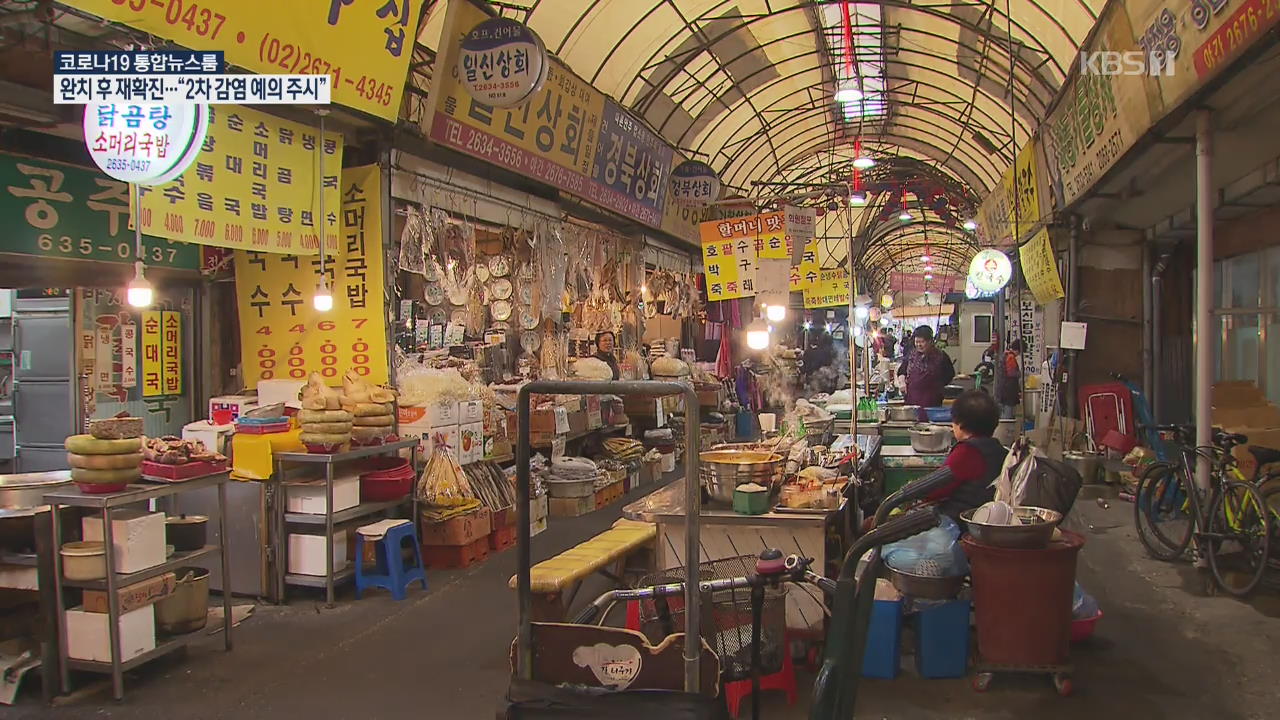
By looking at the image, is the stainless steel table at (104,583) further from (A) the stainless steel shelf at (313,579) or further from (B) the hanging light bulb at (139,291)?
(A) the stainless steel shelf at (313,579)

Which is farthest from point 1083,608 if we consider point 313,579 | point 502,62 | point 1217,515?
point 502,62

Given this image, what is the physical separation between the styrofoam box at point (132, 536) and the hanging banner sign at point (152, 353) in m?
3.32

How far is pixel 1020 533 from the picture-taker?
5047 mm

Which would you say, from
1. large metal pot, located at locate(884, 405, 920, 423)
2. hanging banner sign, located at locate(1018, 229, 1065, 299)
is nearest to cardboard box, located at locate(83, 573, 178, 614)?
large metal pot, located at locate(884, 405, 920, 423)

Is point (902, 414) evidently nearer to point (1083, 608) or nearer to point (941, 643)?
point (1083, 608)

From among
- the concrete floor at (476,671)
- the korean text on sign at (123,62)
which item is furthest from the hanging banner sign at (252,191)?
the concrete floor at (476,671)

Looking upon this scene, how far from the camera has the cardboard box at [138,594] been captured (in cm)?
530

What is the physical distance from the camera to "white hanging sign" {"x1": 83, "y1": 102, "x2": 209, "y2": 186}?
5.54 m

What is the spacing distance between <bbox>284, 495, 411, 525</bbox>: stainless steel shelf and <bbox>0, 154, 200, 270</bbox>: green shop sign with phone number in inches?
116

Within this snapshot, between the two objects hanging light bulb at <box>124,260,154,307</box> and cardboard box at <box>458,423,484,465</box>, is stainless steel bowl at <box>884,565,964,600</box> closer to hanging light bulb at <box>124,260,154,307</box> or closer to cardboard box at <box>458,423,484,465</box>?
cardboard box at <box>458,423,484,465</box>

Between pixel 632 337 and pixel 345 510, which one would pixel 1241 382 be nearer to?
pixel 632 337

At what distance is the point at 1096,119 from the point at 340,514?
908 centimetres

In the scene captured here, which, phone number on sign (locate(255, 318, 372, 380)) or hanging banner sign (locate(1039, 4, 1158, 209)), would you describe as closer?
hanging banner sign (locate(1039, 4, 1158, 209))

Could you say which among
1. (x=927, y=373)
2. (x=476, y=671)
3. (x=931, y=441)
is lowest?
(x=476, y=671)
